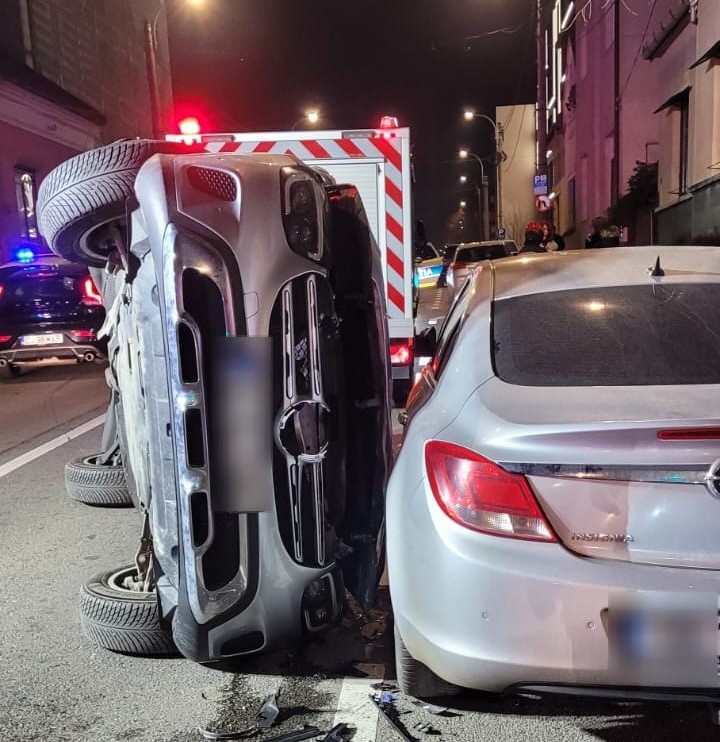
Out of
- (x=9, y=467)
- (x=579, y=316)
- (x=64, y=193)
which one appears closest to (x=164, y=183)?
(x=64, y=193)

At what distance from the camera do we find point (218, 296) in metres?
2.70

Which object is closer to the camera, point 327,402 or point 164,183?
point 164,183

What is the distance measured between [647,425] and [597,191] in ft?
90.8

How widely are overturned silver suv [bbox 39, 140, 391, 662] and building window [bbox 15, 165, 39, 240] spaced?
17.8m

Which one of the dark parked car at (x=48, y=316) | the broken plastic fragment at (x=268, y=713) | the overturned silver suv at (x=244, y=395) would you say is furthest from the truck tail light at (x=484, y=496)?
the dark parked car at (x=48, y=316)

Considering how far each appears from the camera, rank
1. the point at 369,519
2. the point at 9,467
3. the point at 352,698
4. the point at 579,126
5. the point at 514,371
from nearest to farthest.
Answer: the point at 514,371, the point at 352,698, the point at 369,519, the point at 9,467, the point at 579,126

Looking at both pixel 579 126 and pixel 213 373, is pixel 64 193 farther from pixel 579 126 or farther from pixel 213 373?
pixel 579 126

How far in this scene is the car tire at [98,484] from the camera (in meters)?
5.25

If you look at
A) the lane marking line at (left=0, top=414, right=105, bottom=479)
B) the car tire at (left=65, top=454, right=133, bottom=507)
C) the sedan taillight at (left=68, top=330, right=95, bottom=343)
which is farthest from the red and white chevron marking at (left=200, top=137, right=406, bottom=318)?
the sedan taillight at (left=68, top=330, right=95, bottom=343)

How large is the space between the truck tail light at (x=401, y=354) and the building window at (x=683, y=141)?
1150 centimetres

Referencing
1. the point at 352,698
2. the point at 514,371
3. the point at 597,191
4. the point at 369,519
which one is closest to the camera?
the point at 514,371

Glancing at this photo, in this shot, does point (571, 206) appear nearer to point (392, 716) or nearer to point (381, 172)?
point (381, 172)

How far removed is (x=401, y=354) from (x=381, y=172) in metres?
1.69

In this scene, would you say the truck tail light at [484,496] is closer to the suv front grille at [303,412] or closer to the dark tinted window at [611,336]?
the dark tinted window at [611,336]
